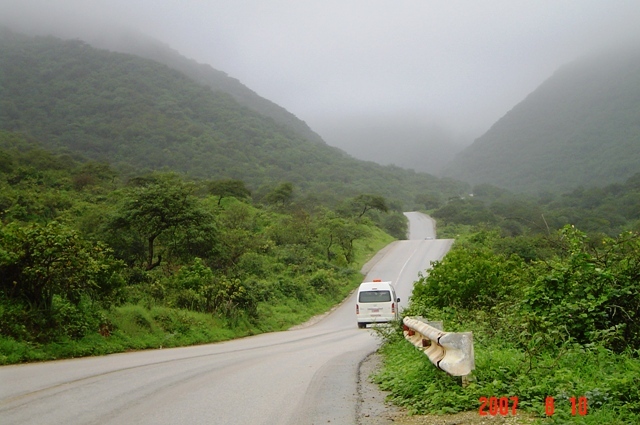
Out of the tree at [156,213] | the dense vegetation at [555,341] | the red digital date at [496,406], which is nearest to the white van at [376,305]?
the tree at [156,213]

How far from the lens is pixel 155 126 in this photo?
132 m

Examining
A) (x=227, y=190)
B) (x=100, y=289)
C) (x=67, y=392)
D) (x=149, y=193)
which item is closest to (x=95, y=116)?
(x=227, y=190)

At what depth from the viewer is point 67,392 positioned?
8.49 metres

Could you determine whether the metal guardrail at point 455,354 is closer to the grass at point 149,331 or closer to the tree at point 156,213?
the grass at point 149,331

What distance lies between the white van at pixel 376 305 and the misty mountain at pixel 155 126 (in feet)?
238

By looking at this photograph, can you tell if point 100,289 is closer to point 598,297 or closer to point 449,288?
point 449,288

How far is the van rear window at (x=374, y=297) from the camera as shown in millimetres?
26002

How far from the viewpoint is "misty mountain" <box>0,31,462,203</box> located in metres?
117

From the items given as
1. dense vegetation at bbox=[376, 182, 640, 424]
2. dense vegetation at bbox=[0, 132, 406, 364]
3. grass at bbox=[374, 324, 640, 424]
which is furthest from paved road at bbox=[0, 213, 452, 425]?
dense vegetation at bbox=[0, 132, 406, 364]

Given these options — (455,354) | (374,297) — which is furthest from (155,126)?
(455,354)

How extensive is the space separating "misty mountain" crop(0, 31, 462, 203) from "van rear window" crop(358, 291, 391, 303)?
238 feet

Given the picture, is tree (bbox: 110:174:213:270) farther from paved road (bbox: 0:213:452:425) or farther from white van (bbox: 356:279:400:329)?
paved road (bbox: 0:213:452:425)

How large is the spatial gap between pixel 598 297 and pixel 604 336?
0.74m

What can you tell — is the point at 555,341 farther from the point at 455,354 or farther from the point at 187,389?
the point at 187,389
